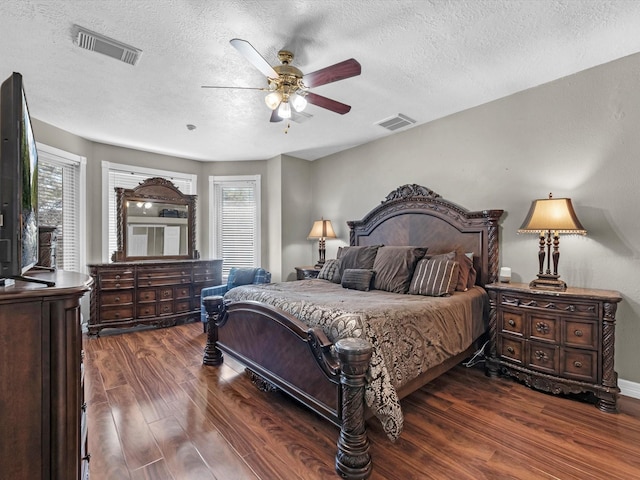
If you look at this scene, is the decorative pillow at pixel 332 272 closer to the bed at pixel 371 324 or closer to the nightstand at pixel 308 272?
the bed at pixel 371 324

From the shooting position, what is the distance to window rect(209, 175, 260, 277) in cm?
557

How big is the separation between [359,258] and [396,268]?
60 centimetres

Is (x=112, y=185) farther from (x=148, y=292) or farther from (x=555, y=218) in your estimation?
(x=555, y=218)

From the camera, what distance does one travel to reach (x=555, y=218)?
2.58 meters

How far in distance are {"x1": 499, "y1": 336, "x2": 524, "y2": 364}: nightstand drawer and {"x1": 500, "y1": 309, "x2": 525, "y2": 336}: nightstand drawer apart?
7cm

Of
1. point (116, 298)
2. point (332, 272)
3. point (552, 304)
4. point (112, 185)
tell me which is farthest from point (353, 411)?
point (112, 185)

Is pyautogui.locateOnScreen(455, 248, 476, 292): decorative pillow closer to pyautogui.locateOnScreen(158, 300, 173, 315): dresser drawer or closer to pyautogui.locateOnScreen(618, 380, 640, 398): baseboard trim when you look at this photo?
pyautogui.locateOnScreen(618, 380, 640, 398): baseboard trim

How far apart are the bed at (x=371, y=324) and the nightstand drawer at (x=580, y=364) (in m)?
0.67

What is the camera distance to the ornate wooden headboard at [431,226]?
10.7 feet

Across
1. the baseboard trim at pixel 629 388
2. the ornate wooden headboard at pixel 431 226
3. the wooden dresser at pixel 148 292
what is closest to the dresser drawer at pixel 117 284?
the wooden dresser at pixel 148 292

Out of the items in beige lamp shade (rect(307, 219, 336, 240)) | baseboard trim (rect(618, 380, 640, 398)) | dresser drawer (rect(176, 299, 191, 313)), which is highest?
beige lamp shade (rect(307, 219, 336, 240))

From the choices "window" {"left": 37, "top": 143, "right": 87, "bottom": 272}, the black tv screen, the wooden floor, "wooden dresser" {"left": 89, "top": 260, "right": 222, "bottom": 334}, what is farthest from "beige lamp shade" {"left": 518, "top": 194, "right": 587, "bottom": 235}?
"window" {"left": 37, "top": 143, "right": 87, "bottom": 272}

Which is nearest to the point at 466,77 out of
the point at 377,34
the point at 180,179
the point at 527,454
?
the point at 377,34

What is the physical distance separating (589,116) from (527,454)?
2765 mm
